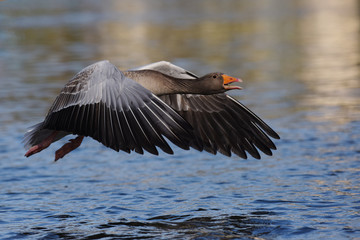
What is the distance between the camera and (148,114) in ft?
26.9

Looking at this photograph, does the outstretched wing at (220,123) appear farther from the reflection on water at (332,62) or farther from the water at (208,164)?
the reflection on water at (332,62)

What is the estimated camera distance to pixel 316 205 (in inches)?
376

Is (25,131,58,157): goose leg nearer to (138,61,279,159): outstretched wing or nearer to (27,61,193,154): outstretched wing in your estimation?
(27,61,193,154): outstretched wing

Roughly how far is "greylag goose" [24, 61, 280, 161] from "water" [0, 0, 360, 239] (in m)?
0.87

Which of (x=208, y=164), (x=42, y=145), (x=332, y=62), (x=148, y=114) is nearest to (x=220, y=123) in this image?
(x=208, y=164)

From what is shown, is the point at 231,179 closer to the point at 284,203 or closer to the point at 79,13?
the point at 284,203

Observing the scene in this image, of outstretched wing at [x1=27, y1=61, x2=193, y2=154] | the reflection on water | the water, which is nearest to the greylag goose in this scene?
outstretched wing at [x1=27, y1=61, x2=193, y2=154]

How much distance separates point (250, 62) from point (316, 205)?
14.7m

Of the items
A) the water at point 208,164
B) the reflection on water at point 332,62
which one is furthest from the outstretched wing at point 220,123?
the reflection on water at point 332,62

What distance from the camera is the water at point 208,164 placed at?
906cm

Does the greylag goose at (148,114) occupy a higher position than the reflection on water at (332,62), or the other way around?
the reflection on water at (332,62)

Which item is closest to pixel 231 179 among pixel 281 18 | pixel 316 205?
pixel 316 205

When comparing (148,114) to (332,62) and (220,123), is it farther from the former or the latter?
(332,62)

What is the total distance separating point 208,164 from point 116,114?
13.4 feet
